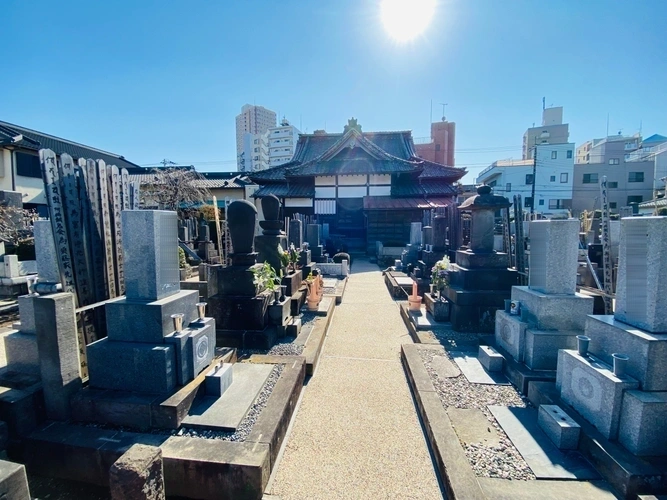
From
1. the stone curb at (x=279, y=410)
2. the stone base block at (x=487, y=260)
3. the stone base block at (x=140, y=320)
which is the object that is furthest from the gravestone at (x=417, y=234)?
the stone base block at (x=140, y=320)

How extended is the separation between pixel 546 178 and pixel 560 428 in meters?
37.5

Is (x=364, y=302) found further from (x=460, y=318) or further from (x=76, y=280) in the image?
(x=76, y=280)

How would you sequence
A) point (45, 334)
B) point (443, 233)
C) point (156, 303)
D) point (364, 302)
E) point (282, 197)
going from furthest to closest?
1. point (282, 197)
2. point (443, 233)
3. point (364, 302)
4. point (156, 303)
5. point (45, 334)

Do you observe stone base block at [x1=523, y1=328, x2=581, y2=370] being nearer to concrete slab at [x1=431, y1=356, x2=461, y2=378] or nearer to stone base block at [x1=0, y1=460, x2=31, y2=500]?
concrete slab at [x1=431, y1=356, x2=461, y2=378]

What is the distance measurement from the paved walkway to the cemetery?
0.8 inches

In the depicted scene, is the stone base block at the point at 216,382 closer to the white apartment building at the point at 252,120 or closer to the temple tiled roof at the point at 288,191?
the temple tiled roof at the point at 288,191

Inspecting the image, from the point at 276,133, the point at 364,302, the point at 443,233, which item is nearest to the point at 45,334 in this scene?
the point at 364,302

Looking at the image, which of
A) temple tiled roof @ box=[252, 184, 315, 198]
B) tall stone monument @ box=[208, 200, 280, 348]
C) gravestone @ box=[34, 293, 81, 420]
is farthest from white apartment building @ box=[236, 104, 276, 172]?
gravestone @ box=[34, 293, 81, 420]

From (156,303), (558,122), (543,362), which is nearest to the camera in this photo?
(156,303)

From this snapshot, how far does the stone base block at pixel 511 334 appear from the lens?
3.87m

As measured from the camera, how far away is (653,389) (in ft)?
7.74

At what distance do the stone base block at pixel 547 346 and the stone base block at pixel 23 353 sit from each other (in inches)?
216

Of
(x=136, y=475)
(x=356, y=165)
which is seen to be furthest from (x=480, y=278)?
(x=356, y=165)

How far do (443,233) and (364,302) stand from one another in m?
3.72
